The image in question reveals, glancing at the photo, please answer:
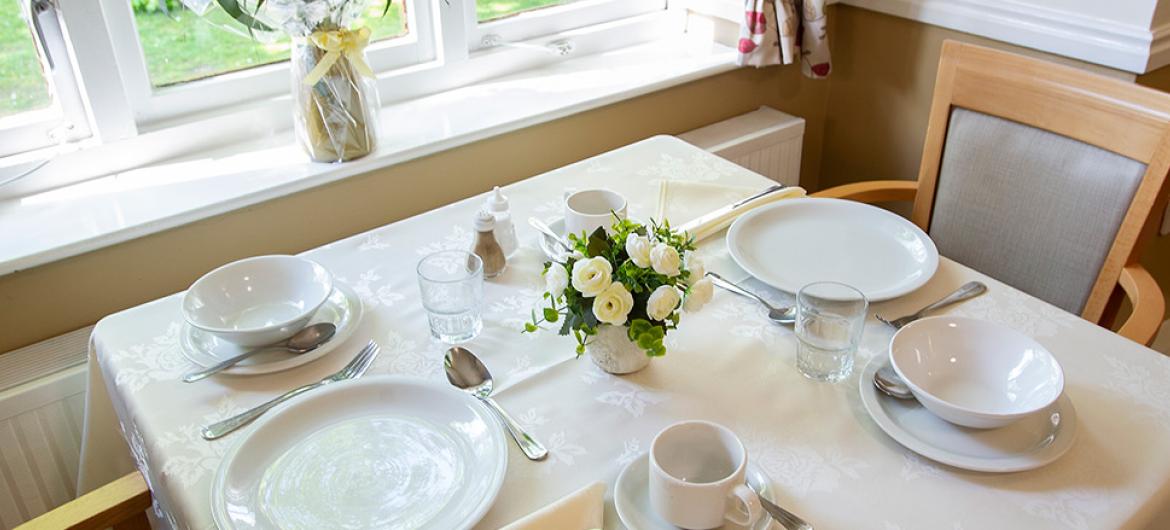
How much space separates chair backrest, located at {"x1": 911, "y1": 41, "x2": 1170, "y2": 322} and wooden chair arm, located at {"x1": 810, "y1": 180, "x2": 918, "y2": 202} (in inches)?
1.2

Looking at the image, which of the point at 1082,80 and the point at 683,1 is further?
the point at 683,1

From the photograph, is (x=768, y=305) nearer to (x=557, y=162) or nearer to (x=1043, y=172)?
(x=1043, y=172)

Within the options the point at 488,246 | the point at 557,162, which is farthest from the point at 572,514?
the point at 557,162

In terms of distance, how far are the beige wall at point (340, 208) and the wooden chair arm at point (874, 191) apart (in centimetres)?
66

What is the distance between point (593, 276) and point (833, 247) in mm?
507

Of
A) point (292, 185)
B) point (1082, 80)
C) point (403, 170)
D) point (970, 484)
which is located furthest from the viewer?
point (403, 170)

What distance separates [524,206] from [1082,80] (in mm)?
920

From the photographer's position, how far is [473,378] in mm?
1062

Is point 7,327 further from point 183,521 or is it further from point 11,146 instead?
point 183,521

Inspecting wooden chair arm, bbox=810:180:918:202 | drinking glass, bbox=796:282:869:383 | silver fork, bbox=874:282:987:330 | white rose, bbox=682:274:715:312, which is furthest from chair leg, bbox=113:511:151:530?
wooden chair arm, bbox=810:180:918:202

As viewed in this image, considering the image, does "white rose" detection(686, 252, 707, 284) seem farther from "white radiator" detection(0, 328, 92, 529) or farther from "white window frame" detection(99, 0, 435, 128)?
"white window frame" detection(99, 0, 435, 128)

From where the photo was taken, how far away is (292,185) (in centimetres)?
167

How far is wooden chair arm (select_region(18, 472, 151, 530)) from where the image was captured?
1.06 metres

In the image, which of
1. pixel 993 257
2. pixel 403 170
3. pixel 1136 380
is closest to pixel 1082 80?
pixel 993 257
